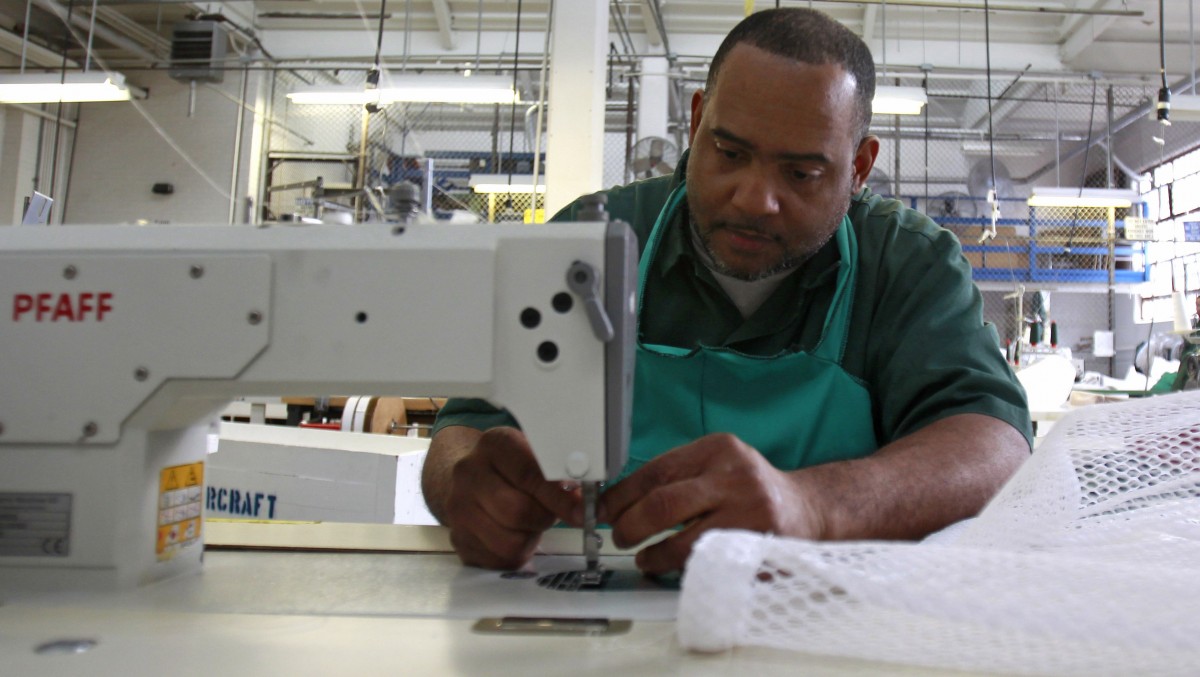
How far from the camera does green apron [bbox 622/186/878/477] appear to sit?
1237 millimetres

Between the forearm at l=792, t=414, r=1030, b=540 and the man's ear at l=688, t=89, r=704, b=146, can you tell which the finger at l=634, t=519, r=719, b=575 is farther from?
the man's ear at l=688, t=89, r=704, b=146

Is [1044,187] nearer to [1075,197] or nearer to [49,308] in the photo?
[1075,197]

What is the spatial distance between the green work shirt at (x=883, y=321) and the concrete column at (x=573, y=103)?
2517 mm

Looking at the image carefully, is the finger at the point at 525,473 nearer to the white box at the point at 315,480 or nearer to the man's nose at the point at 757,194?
the man's nose at the point at 757,194

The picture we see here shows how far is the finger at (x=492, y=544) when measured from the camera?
91cm

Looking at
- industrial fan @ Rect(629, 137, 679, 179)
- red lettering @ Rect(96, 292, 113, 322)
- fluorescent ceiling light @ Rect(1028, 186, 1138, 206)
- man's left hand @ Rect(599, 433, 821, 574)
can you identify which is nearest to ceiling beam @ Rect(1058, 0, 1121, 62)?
fluorescent ceiling light @ Rect(1028, 186, 1138, 206)

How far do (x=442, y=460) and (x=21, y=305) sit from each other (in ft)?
1.63

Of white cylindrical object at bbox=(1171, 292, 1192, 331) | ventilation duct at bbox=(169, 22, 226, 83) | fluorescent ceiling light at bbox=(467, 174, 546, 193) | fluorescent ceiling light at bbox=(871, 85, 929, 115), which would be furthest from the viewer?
ventilation duct at bbox=(169, 22, 226, 83)

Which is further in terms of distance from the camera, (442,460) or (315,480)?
(315,480)

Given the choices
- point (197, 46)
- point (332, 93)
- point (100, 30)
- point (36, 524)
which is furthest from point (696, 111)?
point (100, 30)

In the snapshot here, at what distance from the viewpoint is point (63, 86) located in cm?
512

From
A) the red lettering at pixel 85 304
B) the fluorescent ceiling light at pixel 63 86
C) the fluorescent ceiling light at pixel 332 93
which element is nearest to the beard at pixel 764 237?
the red lettering at pixel 85 304

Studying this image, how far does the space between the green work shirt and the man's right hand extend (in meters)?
0.30

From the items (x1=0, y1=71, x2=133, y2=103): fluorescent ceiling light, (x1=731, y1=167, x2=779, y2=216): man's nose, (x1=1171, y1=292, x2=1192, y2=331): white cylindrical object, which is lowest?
(x1=731, y1=167, x2=779, y2=216): man's nose
